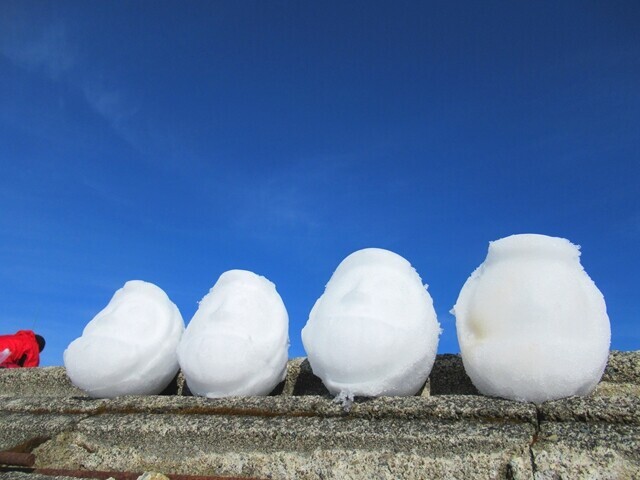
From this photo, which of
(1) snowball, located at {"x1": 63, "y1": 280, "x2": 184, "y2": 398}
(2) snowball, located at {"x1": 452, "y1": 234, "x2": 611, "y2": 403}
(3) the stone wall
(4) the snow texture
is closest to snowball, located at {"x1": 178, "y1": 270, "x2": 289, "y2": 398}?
(3) the stone wall

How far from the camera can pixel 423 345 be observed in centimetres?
291

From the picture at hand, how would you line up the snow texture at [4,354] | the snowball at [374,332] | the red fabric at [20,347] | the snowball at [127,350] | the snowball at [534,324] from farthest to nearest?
the red fabric at [20,347] → the snow texture at [4,354] → the snowball at [127,350] → the snowball at [374,332] → the snowball at [534,324]

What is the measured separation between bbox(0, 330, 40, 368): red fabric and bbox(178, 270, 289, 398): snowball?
4.82 m

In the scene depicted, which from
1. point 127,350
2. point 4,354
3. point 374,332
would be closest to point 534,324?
point 374,332

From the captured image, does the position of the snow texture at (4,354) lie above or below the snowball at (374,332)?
above

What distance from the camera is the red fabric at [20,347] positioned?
23.9 feet

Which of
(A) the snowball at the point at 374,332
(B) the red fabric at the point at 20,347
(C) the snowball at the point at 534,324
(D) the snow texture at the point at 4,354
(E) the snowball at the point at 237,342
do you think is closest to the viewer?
(C) the snowball at the point at 534,324

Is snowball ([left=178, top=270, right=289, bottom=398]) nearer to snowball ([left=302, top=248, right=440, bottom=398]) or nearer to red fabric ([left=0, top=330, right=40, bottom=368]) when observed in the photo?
snowball ([left=302, top=248, right=440, bottom=398])

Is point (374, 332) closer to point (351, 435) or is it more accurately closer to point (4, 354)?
point (351, 435)

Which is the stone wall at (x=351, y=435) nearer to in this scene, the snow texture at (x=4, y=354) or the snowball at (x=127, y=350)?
the snowball at (x=127, y=350)

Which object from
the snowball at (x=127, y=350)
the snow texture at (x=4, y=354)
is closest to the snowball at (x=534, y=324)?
the snowball at (x=127, y=350)

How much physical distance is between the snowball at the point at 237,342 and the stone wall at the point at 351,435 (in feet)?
0.55

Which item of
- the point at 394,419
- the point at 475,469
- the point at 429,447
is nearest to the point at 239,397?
the point at 394,419

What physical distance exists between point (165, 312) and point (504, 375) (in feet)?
7.48
